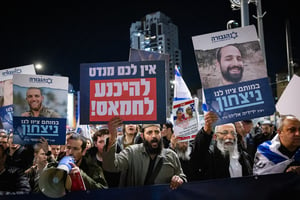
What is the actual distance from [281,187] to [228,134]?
141 cm

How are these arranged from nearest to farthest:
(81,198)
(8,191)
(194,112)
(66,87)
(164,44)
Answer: (81,198), (8,191), (66,87), (194,112), (164,44)

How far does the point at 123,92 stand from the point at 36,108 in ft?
4.19

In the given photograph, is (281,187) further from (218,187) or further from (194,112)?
(194,112)

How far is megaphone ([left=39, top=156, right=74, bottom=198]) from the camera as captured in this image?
3029 millimetres

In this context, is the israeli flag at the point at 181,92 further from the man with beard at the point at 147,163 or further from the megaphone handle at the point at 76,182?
the megaphone handle at the point at 76,182

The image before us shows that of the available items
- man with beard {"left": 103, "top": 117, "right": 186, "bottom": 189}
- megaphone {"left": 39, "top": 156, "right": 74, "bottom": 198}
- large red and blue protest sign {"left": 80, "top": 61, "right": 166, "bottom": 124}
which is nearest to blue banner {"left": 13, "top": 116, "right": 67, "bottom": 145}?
large red and blue protest sign {"left": 80, "top": 61, "right": 166, "bottom": 124}

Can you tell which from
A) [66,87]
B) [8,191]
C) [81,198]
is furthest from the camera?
[66,87]

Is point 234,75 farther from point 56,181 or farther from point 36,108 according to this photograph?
point 36,108

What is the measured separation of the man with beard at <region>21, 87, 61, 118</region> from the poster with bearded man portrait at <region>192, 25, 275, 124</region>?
1.97m

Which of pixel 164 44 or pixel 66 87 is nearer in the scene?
pixel 66 87

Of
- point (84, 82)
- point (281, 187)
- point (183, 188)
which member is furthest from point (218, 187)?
point (84, 82)

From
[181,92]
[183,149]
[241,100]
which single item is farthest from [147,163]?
[181,92]

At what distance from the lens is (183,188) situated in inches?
129

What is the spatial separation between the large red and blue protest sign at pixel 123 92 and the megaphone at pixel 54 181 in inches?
33.0
